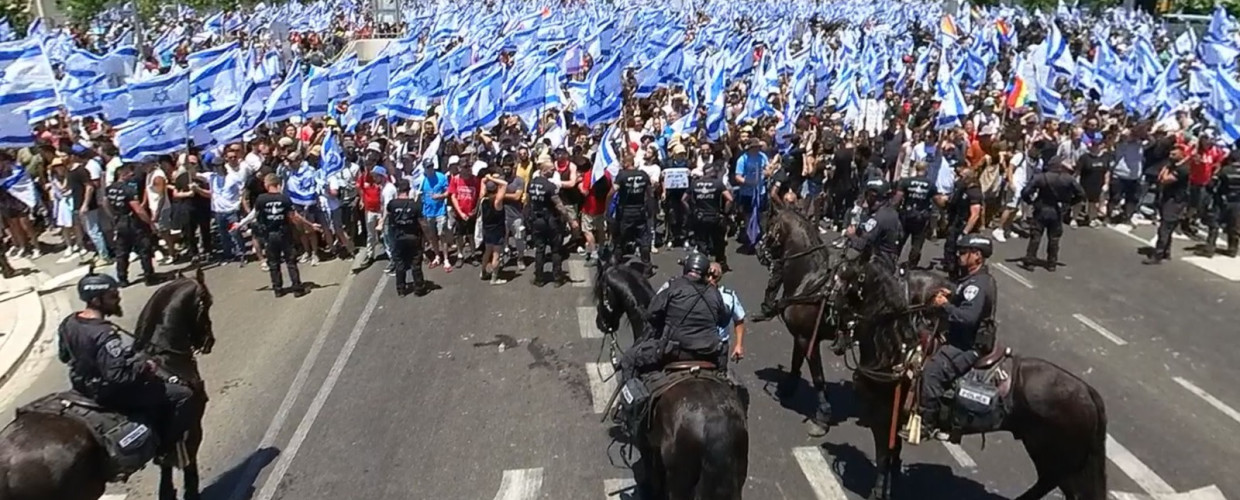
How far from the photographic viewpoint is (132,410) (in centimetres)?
698

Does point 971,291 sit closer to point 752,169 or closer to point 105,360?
point 105,360

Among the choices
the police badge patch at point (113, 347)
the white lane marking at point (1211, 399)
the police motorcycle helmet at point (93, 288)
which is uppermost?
the police motorcycle helmet at point (93, 288)

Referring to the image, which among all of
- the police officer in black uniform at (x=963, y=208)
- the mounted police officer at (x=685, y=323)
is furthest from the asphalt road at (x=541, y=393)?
the mounted police officer at (x=685, y=323)

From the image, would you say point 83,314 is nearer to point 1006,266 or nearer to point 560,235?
point 560,235

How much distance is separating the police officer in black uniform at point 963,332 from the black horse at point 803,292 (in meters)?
1.45

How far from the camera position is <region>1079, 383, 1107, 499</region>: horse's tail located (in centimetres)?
688

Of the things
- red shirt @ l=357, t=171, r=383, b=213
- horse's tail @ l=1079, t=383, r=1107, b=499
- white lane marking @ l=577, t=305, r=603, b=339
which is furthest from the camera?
red shirt @ l=357, t=171, r=383, b=213

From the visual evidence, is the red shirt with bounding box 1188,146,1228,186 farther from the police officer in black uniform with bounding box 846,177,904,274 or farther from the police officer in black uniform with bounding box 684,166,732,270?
the police officer in black uniform with bounding box 684,166,732,270

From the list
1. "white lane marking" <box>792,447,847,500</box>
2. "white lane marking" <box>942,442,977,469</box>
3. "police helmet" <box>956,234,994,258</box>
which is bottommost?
"white lane marking" <box>942,442,977,469</box>

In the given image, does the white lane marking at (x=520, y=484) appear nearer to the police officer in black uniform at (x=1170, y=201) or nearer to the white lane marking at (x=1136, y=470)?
the white lane marking at (x=1136, y=470)

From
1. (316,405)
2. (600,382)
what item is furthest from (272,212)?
(600,382)

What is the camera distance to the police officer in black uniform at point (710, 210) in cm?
1381

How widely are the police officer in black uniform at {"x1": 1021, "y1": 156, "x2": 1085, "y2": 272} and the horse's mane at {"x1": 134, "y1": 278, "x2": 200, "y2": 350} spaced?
472 inches

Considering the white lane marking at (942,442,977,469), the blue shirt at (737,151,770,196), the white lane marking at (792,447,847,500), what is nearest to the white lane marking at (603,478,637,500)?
the white lane marking at (792,447,847,500)
